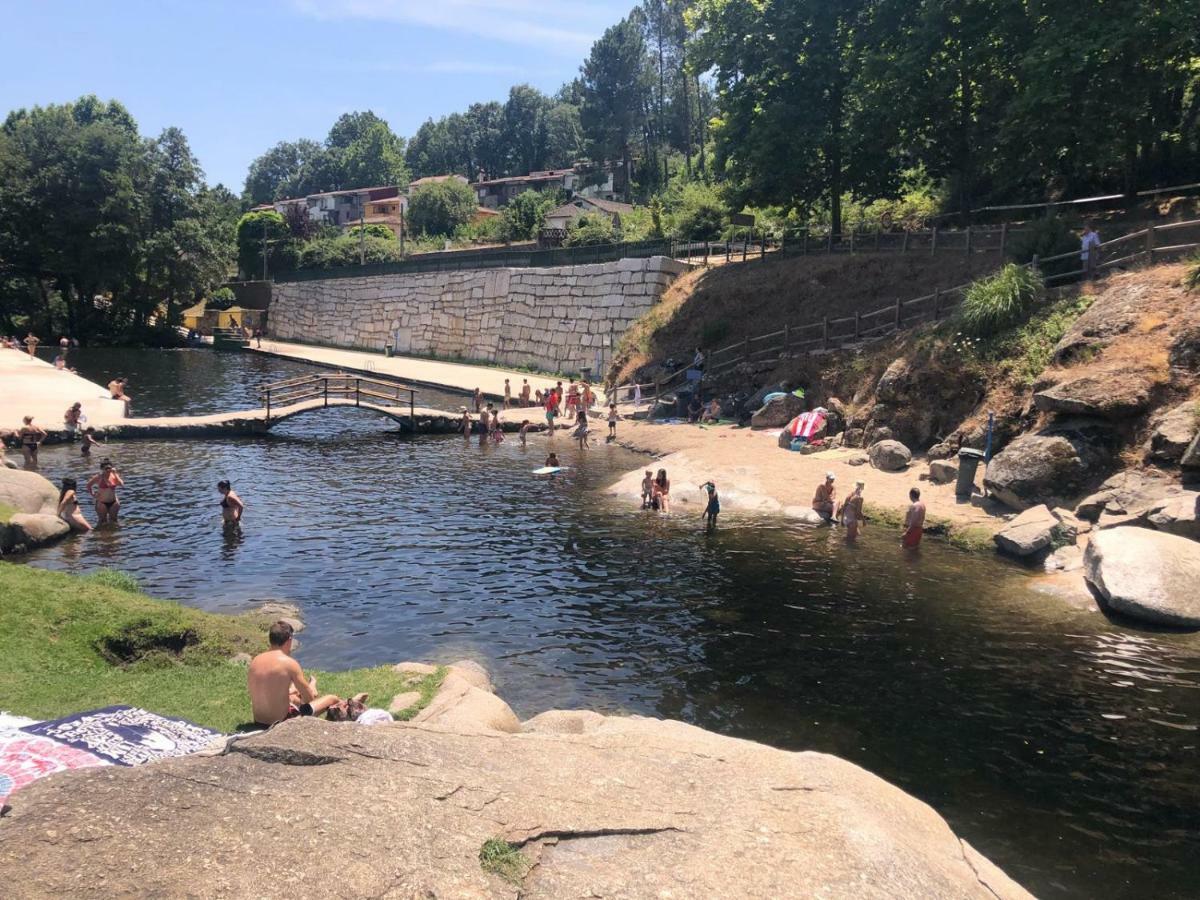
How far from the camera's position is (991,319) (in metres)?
24.0

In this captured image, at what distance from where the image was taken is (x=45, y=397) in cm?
3459

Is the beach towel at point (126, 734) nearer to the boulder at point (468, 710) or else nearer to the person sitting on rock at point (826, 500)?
the boulder at point (468, 710)

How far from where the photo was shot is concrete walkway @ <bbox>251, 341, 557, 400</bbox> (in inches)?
1839

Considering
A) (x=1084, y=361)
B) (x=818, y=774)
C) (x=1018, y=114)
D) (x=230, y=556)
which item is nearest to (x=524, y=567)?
(x=230, y=556)

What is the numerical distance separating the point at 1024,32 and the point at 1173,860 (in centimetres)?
2916

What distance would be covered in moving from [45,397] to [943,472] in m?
33.9

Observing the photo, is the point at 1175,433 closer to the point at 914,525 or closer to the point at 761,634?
the point at 914,525

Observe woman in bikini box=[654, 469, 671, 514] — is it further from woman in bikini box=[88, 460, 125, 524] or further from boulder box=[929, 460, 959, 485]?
woman in bikini box=[88, 460, 125, 524]

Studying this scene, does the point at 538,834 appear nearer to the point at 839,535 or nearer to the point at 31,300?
the point at 839,535

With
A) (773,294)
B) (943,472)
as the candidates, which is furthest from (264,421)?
(943,472)

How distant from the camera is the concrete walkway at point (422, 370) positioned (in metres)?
46.7

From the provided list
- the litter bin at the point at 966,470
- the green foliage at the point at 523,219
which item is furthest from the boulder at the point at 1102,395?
the green foliage at the point at 523,219

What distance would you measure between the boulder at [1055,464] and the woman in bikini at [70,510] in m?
20.5

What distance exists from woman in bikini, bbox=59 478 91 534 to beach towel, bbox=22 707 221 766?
39.8 ft
